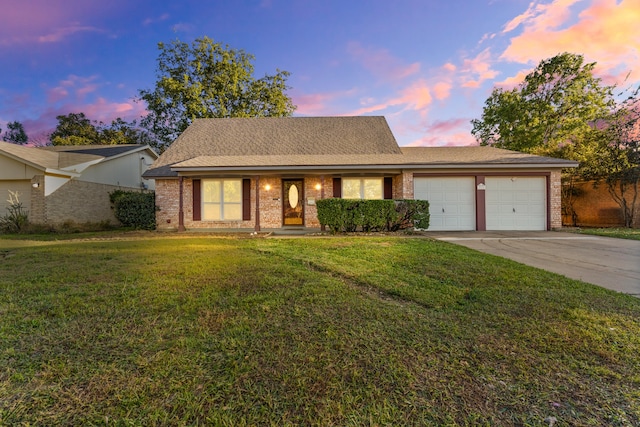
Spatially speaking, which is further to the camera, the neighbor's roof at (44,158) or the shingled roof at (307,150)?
the neighbor's roof at (44,158)

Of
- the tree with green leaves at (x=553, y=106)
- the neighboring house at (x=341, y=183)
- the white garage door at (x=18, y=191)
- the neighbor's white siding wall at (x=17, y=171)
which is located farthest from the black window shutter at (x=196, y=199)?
the tree with green leaves at (x=553, y=106)

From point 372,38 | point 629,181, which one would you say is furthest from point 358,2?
point 629,181

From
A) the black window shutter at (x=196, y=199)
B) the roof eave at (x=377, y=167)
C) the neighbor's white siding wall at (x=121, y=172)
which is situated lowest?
the black window shutter at (x=196, y=199)

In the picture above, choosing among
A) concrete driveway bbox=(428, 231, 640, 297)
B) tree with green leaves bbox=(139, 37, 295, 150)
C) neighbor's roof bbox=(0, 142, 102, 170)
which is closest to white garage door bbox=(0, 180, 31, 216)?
neighbor's roof bbox=(0, 142, 102, 170)

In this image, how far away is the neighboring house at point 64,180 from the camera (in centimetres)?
1131

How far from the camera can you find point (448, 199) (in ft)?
36.2

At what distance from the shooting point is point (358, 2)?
33.3ft

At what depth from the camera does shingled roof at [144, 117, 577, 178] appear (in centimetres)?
1058

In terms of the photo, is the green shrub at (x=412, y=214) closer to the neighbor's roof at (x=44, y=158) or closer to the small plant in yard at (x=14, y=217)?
the neighbor's roof at (x=44, y=158)

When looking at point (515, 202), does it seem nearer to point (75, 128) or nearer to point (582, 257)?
point (582, 257)

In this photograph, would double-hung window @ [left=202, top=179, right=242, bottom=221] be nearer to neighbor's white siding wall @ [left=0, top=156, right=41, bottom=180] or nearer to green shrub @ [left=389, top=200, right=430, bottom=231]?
green shrub @ [left=389, top=200, right=430, bottom=231]

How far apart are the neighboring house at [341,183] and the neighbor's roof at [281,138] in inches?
3.6

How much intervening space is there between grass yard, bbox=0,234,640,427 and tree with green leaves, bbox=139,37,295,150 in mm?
20843

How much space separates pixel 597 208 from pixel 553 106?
8679 mm
